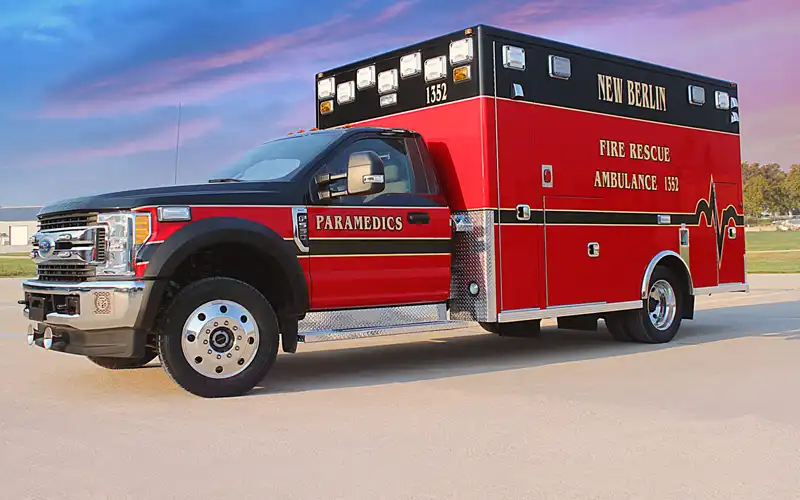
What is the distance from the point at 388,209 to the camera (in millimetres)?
7828

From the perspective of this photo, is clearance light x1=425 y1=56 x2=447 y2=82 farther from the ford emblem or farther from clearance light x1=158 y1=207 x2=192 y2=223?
the ford emblem

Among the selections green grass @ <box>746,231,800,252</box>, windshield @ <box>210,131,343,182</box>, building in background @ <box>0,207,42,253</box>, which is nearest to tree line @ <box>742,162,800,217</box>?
green grass @ <box>746,231,800,252</box>

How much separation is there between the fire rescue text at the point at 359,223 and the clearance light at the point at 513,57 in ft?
6.57

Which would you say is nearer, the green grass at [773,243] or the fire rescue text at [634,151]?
the fire rescue text at [634,151]

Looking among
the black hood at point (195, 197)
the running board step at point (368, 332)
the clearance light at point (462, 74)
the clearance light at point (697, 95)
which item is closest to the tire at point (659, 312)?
the clearance light at point (697, 95)

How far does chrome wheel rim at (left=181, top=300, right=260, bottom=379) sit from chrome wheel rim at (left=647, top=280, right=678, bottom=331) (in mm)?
5479

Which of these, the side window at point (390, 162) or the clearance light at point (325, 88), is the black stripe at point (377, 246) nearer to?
the side window at point (390, 162)

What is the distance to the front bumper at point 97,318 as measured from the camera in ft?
21.4

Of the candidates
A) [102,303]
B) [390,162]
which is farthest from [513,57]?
[102,303]

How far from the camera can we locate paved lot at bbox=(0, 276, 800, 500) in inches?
170

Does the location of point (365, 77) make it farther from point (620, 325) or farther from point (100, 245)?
point (620, 325)

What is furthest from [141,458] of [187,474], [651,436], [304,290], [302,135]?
[302,135]

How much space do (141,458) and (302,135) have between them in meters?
4.12

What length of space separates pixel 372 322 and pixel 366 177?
1286mm
